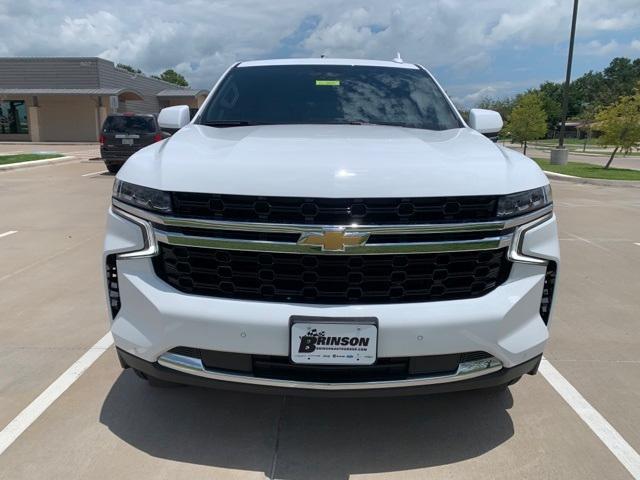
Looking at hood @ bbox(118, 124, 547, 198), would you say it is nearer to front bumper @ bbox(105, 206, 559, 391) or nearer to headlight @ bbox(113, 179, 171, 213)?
headlight @ bbox(113, 179, 171, 213)

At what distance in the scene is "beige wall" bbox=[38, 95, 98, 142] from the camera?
35.9m

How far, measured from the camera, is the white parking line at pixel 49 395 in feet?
9.27

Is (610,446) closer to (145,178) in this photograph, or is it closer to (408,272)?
(408,272)

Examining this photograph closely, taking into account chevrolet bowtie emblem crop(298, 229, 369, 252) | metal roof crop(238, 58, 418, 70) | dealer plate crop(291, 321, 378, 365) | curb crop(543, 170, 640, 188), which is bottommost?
curb crop(543, 170, 640, 188)

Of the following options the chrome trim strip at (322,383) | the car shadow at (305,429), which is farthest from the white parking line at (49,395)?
the chrome trim strip at (322,383)

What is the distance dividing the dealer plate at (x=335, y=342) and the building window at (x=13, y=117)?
4099cm

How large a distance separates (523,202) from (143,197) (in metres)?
1.66

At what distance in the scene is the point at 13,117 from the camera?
3766cm

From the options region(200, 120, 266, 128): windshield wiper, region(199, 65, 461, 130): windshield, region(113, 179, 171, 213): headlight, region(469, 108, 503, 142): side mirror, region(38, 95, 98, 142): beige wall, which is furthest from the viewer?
region(38, 95, 98, 142): beige wall

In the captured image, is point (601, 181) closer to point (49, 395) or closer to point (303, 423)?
point (303, 423)

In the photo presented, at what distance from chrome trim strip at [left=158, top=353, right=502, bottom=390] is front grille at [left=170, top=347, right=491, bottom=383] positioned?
2cm

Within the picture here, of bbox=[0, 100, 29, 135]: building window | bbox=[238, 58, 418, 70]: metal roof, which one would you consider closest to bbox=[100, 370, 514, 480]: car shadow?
bbox=[238, 58, 418, 70]: metal roof

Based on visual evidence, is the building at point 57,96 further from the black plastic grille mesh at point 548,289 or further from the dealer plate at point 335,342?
the black plastic grille mesh at point 548,289

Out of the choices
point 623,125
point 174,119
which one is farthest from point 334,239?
point 623,125
